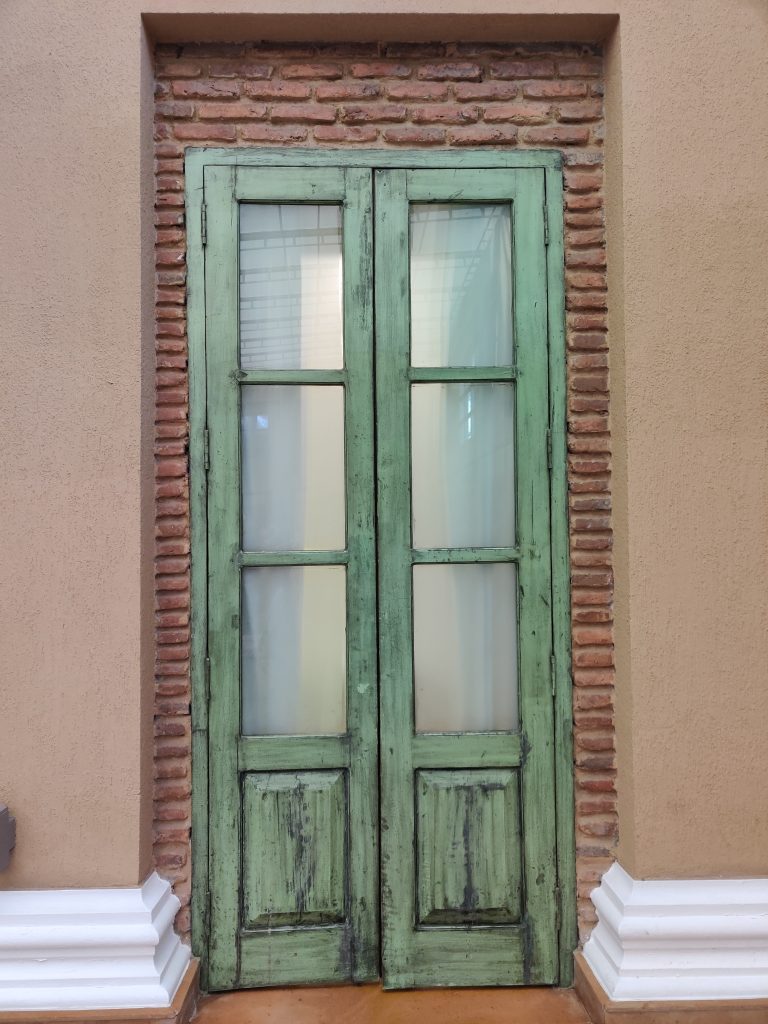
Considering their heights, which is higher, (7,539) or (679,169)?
(679,169)

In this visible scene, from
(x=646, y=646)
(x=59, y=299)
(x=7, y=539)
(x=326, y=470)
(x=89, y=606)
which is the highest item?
(x=59, y=299)

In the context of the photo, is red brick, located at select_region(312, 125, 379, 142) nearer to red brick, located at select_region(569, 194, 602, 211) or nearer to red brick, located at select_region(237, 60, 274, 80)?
red brick, located at select_region(237, 60, 274, 80)

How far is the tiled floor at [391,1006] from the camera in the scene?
7.83ft

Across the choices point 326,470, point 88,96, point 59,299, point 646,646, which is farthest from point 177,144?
point 646,646

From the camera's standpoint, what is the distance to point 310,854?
255cm

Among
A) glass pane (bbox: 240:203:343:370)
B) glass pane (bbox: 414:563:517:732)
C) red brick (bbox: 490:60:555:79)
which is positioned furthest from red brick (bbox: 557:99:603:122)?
glass pane (bbox: 414:563:517:732)

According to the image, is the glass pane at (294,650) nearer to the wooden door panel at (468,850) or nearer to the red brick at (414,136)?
the wooden door panel at (468,850)

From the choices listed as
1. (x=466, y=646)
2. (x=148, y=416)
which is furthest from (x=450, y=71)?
(x=466, y=646)

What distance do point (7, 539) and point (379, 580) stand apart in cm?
126

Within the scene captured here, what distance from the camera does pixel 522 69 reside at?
2.62 metres

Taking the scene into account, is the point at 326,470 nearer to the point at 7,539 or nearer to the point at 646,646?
the point at 7,539

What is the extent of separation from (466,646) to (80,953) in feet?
5.23

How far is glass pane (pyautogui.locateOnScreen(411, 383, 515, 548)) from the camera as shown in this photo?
2637 mm

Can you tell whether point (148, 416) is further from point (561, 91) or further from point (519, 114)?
point (561, 91)
